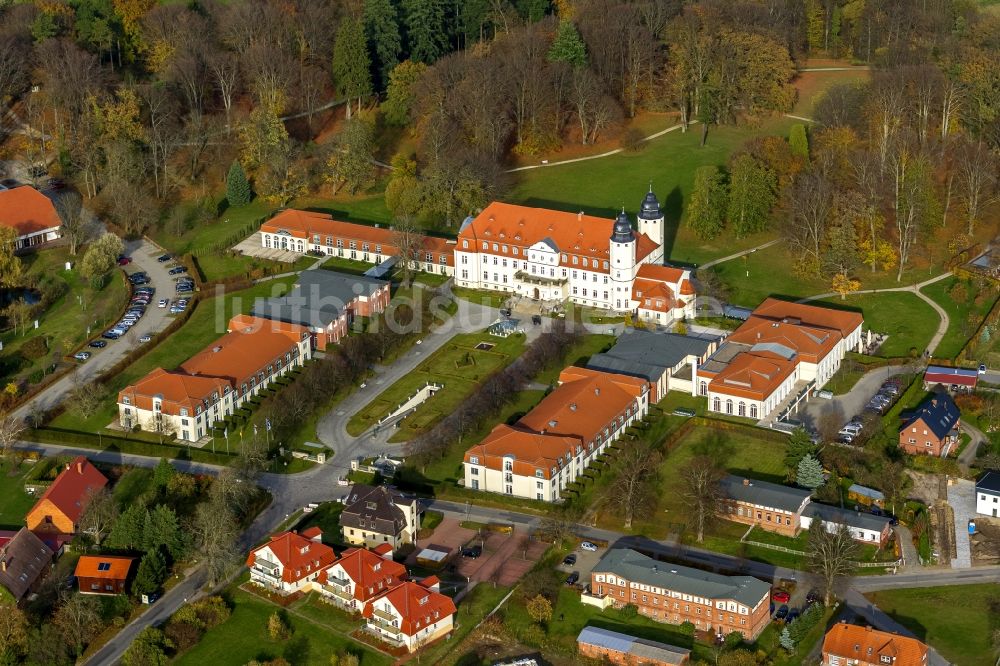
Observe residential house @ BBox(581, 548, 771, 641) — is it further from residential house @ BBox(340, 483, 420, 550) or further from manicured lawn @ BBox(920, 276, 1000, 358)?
manicured lawn @ BBox(920, 276, 1000, 358)

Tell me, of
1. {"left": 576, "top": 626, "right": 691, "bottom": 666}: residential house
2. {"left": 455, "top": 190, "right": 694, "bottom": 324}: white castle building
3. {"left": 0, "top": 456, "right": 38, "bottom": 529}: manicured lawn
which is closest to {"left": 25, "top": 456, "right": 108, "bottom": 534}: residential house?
{"left": 0, "top": 456, "right": 38, "bottom": 529}: manicured lawn

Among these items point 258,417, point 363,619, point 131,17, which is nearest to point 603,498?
point 363,619

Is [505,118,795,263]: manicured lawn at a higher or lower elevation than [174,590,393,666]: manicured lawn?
higher

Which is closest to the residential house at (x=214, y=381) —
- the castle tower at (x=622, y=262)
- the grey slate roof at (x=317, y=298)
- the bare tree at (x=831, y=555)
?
the grey slate roof at (x=317, y=298)

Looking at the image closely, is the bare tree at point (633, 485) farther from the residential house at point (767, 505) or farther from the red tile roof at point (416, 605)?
the red tile roof at point (416, 605)

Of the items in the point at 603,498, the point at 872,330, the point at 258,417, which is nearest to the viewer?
the point at 603,498

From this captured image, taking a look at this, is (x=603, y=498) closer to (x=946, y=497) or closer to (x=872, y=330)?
(x=946, y=497)
